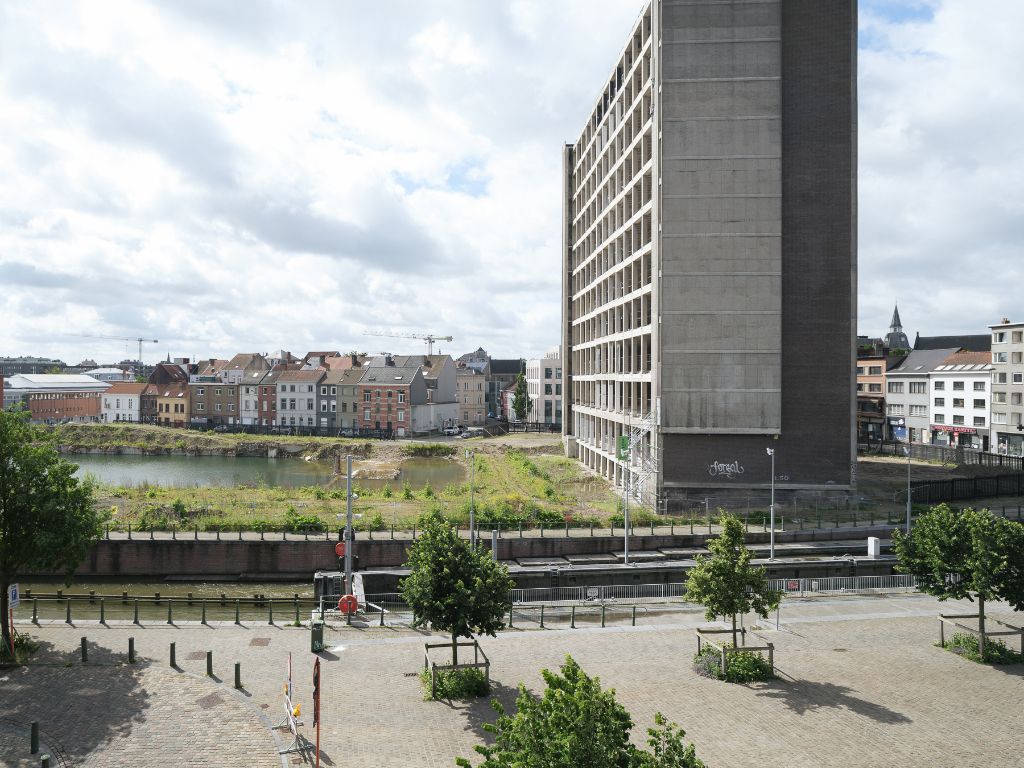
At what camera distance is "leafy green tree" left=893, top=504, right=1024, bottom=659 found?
64.0ft

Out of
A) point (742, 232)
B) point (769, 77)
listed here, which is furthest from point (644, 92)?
point (742, 232)

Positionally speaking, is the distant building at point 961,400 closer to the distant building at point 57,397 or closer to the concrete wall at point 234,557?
the concrete wall at point 234,557

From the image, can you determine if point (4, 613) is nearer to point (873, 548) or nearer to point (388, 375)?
point (873, 548)

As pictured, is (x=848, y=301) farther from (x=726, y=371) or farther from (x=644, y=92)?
(x=644, y=92)

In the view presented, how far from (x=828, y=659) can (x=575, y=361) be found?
5941 centimetres

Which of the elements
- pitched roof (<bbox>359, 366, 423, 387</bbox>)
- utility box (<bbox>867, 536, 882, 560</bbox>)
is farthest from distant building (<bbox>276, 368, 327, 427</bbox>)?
utility box (<bbox>867, 536, 882, 560</bbox>)

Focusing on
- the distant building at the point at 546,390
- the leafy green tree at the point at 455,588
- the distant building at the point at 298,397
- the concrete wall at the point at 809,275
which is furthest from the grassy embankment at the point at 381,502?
Answer: the distant building at the point at 546,390

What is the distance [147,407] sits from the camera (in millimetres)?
120062

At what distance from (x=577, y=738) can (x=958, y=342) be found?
4492 inches

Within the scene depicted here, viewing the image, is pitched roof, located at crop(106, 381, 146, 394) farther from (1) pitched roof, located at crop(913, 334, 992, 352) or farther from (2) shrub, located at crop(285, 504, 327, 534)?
(1) pitched roof, located at crop(913, 334, 992, 352)

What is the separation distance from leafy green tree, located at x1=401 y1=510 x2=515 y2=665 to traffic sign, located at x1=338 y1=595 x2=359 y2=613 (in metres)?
6.95

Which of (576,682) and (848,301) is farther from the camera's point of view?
(848,301)

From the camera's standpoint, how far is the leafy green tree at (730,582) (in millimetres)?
19422

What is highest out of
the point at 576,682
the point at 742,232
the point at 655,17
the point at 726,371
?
the point at 655,17
